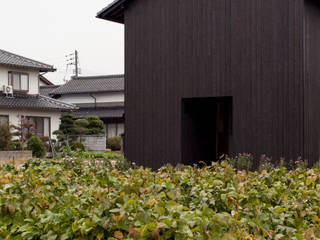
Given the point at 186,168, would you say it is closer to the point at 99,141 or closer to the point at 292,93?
the point at 292,93

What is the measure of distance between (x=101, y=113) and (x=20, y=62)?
8.29 m

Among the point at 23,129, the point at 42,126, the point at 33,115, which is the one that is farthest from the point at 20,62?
the point at 23,129

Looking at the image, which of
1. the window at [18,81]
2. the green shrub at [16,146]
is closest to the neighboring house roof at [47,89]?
the window at [18,81]

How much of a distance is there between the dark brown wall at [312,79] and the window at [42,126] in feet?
63.7

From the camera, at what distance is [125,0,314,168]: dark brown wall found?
9.72 meters

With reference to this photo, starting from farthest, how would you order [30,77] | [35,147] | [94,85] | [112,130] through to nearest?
[94,85], [112,130], [30,77], [35,147]

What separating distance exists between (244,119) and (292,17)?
2444 mm

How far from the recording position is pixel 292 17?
970 cm

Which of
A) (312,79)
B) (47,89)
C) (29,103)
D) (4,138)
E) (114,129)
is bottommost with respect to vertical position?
(4,138)

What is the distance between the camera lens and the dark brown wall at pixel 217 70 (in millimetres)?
9719

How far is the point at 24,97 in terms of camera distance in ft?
86.9

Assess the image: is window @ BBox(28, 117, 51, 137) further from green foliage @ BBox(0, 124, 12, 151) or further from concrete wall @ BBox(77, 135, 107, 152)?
green foliage @ BBox(0, 124, 12, 151)

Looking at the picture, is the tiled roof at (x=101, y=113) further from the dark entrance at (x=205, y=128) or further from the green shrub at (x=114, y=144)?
the dark entrance at (x=205, y=128)

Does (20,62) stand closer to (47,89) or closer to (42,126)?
(42,126)
